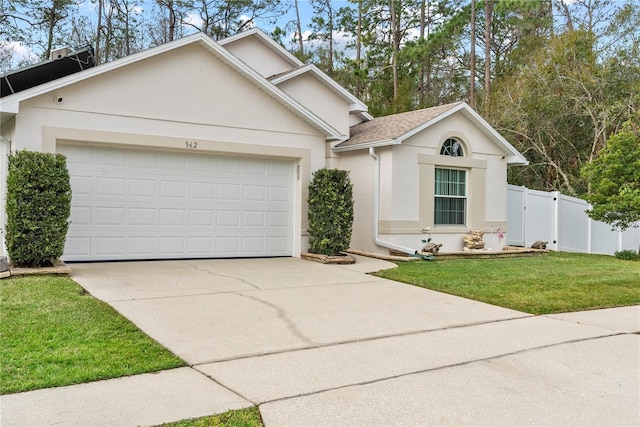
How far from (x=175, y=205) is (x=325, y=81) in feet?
21.8

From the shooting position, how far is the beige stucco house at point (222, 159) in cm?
1054

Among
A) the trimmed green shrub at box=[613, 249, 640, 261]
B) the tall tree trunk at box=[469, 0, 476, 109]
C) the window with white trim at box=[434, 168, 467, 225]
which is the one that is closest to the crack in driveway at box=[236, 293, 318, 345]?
the window with white trim at box=[434, 168, 467, 225]

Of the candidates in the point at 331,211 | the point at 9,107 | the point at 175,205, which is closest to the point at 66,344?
the point at 9,107

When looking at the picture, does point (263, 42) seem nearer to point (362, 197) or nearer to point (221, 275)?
point (362, 197)

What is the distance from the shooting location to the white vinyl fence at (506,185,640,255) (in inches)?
661

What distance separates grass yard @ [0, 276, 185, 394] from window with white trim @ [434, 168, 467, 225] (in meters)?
9.96

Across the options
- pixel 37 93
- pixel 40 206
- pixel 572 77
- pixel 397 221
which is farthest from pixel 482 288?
pixel 572 77

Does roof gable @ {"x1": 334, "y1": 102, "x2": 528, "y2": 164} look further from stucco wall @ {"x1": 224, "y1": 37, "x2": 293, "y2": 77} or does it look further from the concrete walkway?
the concrete walkway

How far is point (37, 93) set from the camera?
9.74 metres

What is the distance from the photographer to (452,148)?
1499 cm

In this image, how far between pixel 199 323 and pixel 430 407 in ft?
10.4

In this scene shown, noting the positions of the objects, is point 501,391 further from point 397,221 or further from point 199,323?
point 397,221

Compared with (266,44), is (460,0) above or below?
above

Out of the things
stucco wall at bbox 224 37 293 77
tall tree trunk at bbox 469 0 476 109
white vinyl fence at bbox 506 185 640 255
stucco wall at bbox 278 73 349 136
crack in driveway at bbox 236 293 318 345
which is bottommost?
crack in driveway at bbox 236 293 318 345
